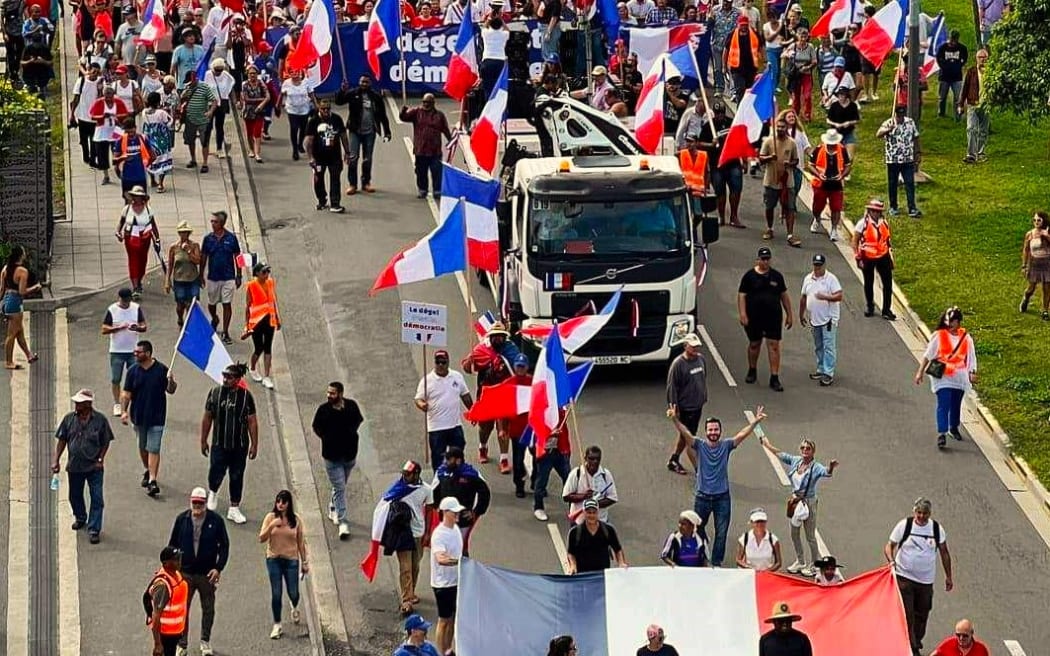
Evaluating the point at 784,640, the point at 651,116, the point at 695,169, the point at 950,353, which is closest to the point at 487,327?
the point at 950,353

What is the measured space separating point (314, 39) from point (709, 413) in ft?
37.4

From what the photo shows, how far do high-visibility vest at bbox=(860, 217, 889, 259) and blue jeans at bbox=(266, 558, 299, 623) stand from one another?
10.5 m

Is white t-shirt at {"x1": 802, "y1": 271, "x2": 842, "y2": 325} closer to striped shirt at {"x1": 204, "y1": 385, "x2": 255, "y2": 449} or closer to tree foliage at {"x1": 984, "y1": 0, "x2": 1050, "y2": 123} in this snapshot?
tree foliage at {"x1": 984, "y1": 0, "x2": 1050, "y2": 123}

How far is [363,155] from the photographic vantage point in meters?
34.9

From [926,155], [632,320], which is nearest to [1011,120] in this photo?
[926,155]

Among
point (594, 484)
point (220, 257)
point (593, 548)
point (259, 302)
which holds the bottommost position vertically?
point (593, 548)

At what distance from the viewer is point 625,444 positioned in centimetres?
2645

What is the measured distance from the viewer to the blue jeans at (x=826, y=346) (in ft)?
91.9

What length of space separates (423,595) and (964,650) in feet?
17.7

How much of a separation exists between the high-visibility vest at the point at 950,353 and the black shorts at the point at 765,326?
225 centimetres

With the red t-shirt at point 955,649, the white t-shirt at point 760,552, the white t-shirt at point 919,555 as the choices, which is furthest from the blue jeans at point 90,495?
the red t-shirt at point 955,649

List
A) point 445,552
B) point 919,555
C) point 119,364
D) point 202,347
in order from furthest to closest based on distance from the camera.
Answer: point 119,364 < point 202,347 < point 919,555 < point 445,552

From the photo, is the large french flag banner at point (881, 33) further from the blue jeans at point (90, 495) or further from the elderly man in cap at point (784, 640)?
the elderly man in cap at point (784, 640)

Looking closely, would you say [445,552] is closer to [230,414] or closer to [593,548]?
[593,548]
